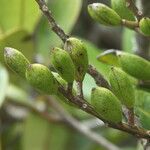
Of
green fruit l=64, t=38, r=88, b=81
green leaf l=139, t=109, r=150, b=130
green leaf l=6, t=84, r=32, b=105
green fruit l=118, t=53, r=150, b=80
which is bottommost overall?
green leaf l=6, t=84, r=32, b=105

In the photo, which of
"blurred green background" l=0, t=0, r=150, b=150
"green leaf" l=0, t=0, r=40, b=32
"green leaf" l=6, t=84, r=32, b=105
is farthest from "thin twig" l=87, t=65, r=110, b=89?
"green leaf" l=6, t=84, r=32, b=105

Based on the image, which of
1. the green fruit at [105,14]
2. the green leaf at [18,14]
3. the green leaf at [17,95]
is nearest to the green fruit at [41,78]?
the green fruit at [105,14]

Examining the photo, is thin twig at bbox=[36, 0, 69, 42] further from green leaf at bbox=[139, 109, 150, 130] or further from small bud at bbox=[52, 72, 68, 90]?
green leaf at bbox=[139, 109, 150, 130]

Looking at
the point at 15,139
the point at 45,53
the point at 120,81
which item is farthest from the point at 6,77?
the point at 120,81

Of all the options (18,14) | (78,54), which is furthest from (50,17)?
(18,14)

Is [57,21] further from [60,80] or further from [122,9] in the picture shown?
[60,80]

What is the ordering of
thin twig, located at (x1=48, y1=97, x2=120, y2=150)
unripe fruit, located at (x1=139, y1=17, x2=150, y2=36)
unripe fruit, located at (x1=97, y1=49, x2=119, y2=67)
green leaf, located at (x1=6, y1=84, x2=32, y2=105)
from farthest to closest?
green leaf, located at (x1=6, y1=84, x2=32, y2=105) → thin twig, located at (x1=48, y1=97, x2=120, y2=150) → unripe fruit, located at (x1=97, y1=49, x2=119, y2=67) → unripe fruit, located at (x1=139, y1=17, x2=150, y2=36)

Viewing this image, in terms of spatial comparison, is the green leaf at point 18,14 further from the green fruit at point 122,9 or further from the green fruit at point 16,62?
the green fruit at point 16,62
